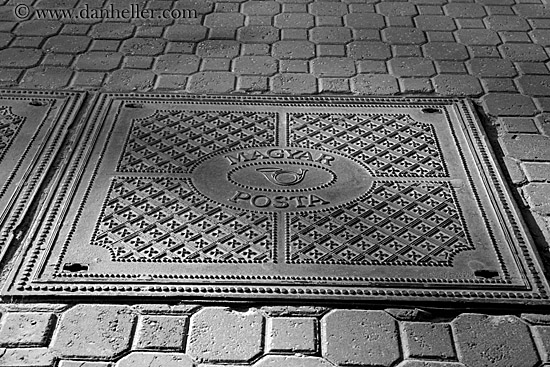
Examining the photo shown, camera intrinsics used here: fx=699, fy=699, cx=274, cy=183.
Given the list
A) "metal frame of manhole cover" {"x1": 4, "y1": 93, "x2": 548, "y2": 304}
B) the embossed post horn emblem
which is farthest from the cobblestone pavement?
the embossed post horn emblem

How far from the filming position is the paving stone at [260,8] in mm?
5211

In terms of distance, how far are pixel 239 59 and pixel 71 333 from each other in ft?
8.14

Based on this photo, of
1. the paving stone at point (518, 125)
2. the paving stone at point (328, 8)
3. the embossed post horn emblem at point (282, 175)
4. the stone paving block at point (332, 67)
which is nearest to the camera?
the embossed post horn emblem at point (282, 175)

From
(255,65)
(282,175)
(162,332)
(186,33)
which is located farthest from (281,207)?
(186,33)

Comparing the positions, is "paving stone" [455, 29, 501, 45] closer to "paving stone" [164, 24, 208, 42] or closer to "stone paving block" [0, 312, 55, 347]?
"paving stone" [164, 24, 208, 42]

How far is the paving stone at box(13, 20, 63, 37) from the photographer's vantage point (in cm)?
483

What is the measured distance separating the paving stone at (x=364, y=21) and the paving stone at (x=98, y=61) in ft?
5.48

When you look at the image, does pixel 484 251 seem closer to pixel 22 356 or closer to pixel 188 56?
pixel 22 356

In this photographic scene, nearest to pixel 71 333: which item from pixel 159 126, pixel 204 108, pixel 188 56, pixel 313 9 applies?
pixel 159 126

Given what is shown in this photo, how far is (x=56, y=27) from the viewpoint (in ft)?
16.1

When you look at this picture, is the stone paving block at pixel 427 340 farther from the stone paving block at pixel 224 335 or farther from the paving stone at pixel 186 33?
the paving stone at pixel 186 33

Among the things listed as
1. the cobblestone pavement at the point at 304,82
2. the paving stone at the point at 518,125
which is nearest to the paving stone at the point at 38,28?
the cobblestone pavement at the point at 304,82

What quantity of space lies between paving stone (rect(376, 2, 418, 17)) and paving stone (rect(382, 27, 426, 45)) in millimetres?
292

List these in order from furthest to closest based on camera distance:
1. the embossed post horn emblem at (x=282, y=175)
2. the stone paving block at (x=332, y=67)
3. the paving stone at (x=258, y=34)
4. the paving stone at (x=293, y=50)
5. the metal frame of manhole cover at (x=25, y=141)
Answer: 1. the paving stone at (x=258, y=34)
2. the paving stone at (x=293, y=50)
3. the stone paving block at (x=332, y=67)
4. the embossed post horn emblem at (x=282, y=175)
5. the metal frame of manhole cover at (x=25, y=141)
